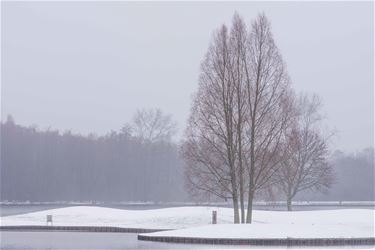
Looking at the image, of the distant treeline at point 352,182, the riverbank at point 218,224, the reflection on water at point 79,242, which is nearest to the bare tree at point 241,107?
the riverbank at point 218,224

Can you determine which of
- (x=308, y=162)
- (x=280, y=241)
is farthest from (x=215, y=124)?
(x=308, y=162)

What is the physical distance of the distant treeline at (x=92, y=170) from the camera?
12303 cm

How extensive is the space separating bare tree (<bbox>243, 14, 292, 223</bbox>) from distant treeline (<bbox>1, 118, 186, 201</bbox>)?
81085 millimetres

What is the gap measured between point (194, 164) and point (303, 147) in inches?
803

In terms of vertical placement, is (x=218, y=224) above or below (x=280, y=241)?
above

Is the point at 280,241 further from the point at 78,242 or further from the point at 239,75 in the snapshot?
the point at 239,75

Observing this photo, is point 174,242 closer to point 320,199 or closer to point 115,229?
point 115,229

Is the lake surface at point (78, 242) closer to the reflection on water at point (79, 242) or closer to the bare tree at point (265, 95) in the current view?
the reflection on water at point (79, 242)

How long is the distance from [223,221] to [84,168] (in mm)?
86367

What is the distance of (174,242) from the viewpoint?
34031mm

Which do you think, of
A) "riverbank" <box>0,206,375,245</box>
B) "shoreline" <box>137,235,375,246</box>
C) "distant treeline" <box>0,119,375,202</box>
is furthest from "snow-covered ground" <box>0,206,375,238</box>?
"distant treeline" <box>0,119,375,202</box>

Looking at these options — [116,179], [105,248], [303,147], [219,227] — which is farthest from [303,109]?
[116,179]

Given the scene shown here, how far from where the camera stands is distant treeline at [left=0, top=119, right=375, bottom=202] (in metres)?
123

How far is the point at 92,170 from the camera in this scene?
13038 cm
